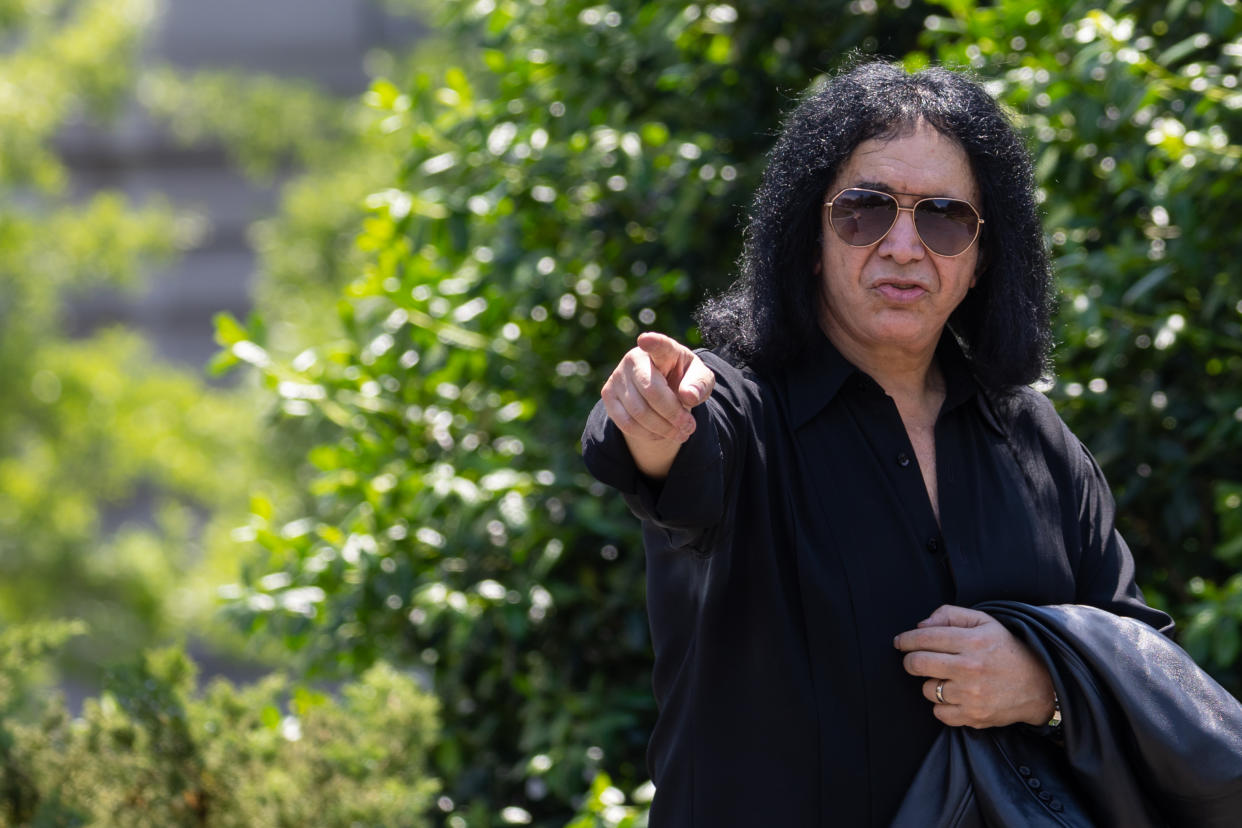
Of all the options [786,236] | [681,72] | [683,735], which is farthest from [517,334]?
[683,735]

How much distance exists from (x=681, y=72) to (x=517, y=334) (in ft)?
2.62

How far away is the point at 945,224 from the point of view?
1.98m

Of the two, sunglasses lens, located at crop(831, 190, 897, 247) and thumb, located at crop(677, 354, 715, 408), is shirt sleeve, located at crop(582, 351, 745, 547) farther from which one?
sunglasses lens, located at crop(831, 190, 897, 247)

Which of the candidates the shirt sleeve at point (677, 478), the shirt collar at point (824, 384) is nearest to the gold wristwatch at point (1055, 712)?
the shirt collar at point (824, 384)

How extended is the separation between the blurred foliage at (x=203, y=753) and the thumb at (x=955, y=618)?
5.57 feet

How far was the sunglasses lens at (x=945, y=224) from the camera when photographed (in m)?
1.97

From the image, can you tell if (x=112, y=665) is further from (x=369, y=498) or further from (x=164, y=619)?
(x=164, y=619)

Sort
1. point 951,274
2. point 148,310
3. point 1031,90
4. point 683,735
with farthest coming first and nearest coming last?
point 148,310 → point 1031,90 → point 951,274 → point 683,735

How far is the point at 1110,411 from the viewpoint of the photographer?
322 cm

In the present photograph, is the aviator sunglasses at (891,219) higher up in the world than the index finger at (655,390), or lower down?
higher up

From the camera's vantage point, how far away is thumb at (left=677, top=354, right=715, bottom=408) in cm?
160

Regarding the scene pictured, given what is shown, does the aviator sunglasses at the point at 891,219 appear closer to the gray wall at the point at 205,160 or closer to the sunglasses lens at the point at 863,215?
the sunglasses lens at the point at 863,215

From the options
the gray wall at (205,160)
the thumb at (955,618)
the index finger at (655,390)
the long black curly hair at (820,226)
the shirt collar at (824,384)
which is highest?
the long black curly hair at (820,226)

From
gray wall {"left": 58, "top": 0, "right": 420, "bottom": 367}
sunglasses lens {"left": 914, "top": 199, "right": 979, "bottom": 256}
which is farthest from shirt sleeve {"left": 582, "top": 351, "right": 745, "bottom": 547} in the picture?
gray wall {"left": 58, "top": 0, "right": 420, "bottom": 367}
